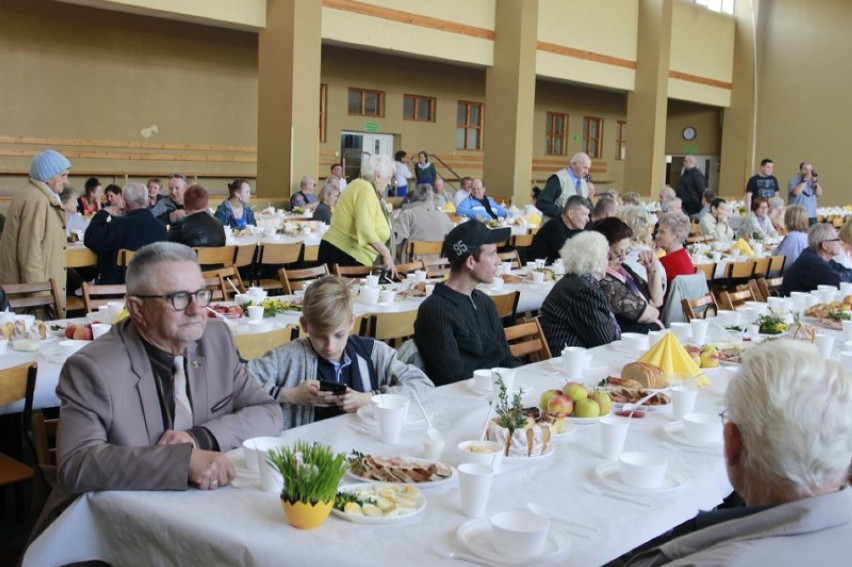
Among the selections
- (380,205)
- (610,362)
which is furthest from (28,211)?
(610,362)

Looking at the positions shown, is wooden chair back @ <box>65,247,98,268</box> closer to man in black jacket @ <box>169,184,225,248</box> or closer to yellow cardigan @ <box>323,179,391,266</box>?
man in black jacket @ <box>169,184,225,248</box>

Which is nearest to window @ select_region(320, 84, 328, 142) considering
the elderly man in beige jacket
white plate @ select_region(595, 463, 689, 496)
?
the elderly man in beige jacket

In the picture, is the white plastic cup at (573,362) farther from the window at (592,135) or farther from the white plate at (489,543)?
the window at (592,135)

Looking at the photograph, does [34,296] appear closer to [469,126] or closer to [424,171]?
[424,171]

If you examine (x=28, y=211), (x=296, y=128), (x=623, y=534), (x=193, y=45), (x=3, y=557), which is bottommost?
(x=3, y=557)

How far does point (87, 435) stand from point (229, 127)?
1377cm

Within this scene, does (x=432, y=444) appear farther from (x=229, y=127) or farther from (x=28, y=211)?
(x=229, y=127)

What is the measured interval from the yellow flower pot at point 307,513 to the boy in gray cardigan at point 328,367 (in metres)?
0.92

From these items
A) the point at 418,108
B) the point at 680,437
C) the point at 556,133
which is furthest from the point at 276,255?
the point at 556,133

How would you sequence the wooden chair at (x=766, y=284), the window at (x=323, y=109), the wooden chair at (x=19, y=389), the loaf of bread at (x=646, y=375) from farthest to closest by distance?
1. the window at (x=323, y=109)
2. the wooden chair at (x=766, y=284)
3. the loaf of bread at (x=646, y=375)
4. the wooden chair at (x=19, y=389)

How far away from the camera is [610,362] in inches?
150

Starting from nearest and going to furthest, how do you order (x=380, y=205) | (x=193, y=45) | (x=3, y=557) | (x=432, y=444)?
(x=432, y=444) < (x=3, y=557) < (x=380, y=205) < (x=193, y=45)

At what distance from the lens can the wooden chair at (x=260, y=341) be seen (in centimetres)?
387

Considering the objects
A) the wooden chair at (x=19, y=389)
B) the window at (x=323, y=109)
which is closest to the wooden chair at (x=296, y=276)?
the wooden chair at (x=19, y=389)
